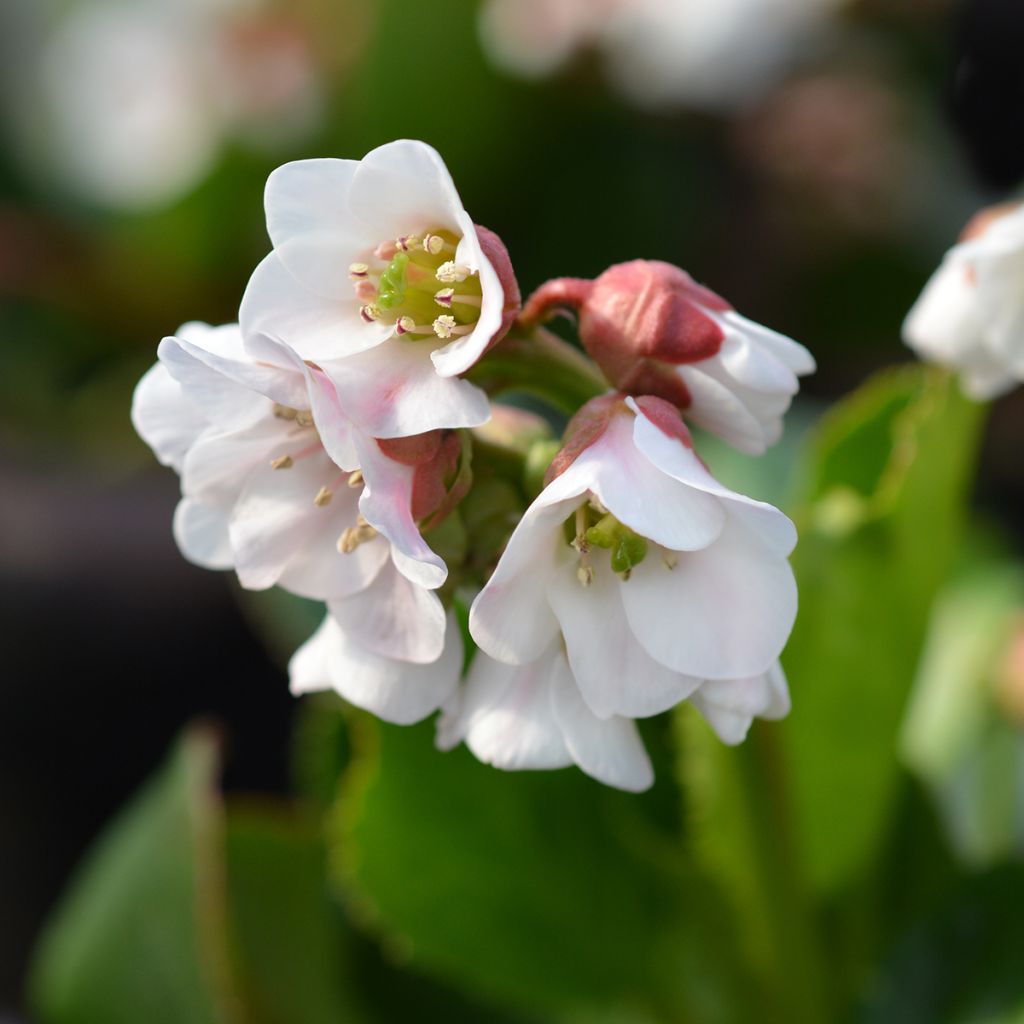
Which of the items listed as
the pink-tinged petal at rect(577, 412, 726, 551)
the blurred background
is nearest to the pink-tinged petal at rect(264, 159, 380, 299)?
the pink-tinged petal at rect(577, 412, 726, 551)

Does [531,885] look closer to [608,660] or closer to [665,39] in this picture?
[608,660]

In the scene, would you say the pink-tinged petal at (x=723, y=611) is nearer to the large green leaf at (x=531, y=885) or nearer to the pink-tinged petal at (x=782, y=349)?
the pink-tinged petal at (x=782, y=349)

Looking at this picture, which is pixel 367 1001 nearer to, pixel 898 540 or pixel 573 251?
pixel 898 540

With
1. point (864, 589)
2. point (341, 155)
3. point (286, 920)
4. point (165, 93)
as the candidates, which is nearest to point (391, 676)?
point (864, 589)

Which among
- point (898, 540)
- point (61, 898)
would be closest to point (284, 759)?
point (61, 898)

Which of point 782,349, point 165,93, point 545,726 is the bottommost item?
point 165,93

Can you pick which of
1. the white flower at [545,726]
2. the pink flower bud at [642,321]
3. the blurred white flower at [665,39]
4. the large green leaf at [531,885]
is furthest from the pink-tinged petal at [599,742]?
the blurred white flower at [665,39]

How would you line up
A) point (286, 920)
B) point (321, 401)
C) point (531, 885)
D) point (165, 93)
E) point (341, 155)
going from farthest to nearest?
point (165, 93) → point (341, 155) → point (286, 920) → point (531, 885) → point (321, 401)
